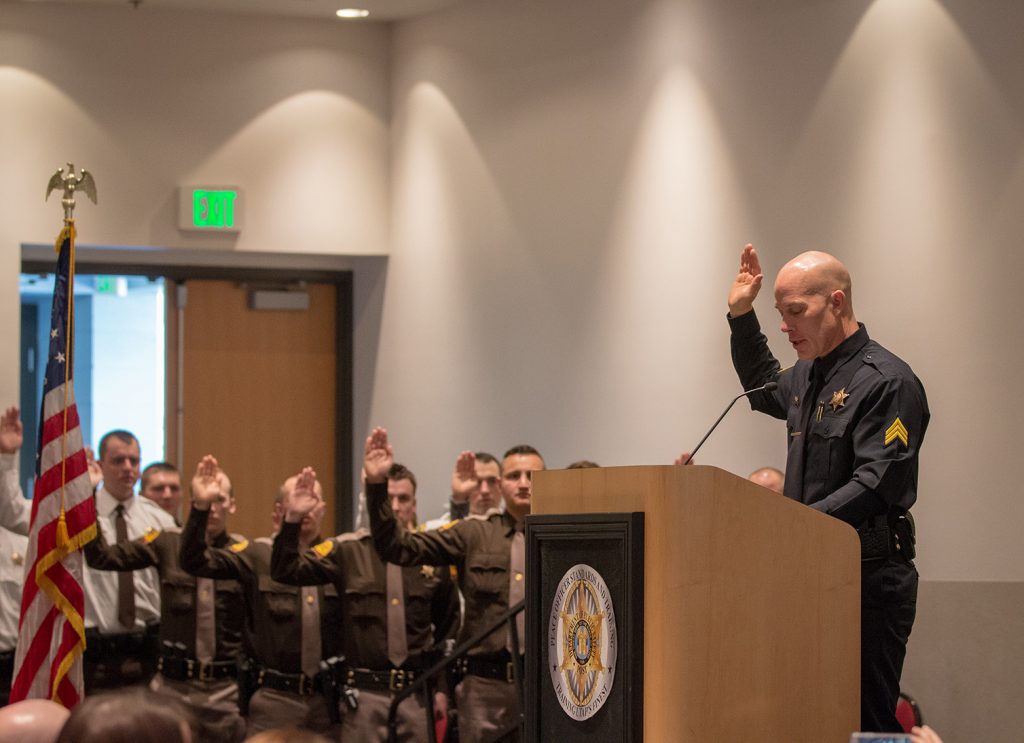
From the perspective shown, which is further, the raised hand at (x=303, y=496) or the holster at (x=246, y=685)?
the holster at (x=246, y=685)

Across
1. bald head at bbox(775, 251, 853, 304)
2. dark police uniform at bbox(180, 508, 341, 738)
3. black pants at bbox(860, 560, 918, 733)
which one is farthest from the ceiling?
black pants at bbox(860, 560, 918, 733)

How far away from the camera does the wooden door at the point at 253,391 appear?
783cm

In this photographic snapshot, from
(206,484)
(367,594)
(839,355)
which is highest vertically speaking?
(839,355)

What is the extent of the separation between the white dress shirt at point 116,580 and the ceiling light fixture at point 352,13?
2640 mm

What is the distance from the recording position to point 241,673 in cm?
573

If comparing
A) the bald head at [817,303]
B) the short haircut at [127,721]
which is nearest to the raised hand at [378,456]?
the bald head at [817,303]

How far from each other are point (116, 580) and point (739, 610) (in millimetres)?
4098

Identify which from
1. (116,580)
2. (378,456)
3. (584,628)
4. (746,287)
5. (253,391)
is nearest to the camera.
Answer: (584,628)

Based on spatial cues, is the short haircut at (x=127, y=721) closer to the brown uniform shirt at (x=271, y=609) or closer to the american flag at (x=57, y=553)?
the american flag at (x=57, y=553)

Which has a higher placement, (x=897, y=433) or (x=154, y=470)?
(x=897, y=433)

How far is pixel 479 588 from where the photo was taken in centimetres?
527

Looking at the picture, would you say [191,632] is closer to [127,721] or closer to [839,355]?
[839,355]

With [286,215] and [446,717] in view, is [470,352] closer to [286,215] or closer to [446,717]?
[286,215]

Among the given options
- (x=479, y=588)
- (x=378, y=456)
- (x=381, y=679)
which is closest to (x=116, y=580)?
(x=381, y=679)
